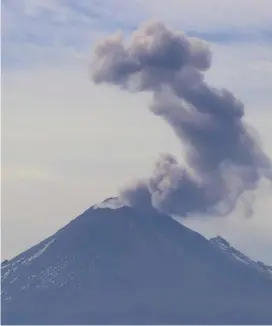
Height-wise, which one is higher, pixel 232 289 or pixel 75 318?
pixel 232 289

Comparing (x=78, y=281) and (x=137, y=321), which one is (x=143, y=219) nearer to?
(x=78, y=281)

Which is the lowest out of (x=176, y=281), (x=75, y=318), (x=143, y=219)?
(x=75, y=318)

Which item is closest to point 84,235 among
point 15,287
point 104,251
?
point 104,251

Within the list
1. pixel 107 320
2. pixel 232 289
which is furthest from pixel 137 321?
pixel 232 289

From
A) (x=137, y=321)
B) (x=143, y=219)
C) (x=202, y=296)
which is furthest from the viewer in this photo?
(x=143, y=219)

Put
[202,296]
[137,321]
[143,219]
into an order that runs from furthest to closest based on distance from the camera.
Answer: [143,219], [202,296], [137,321]

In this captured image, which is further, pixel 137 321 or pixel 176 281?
pixel 176 281
